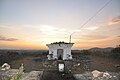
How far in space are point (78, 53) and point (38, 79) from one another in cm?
953

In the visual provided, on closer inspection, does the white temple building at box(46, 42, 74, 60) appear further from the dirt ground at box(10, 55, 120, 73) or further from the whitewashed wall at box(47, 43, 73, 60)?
the dirt ground at box(10, 55, 120, 73)

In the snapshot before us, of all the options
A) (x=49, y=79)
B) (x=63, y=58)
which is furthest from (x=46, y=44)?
(x=49, y=79)

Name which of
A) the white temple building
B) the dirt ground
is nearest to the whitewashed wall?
the white temple building

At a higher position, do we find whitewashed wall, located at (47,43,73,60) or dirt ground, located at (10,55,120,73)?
whitewashed wall, located at (47,43,73,60)

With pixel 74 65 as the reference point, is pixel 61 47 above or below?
above

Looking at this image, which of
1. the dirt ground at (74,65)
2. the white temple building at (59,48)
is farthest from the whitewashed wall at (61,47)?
the dirt ground at (74,65)

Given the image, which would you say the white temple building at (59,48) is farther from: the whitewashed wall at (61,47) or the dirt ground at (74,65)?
the dirt ground at (74,65)

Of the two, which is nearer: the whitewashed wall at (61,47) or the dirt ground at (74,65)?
the dirt ground at (74,65)

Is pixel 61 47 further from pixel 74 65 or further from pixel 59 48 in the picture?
pixel 74 65

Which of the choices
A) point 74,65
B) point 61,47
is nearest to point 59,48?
point 61,47

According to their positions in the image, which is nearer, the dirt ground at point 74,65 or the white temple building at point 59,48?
the dirt ground at point 74,65

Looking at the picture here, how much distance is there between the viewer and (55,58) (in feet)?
35.7

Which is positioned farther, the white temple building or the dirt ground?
the white temple building

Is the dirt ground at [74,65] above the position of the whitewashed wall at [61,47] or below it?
below
